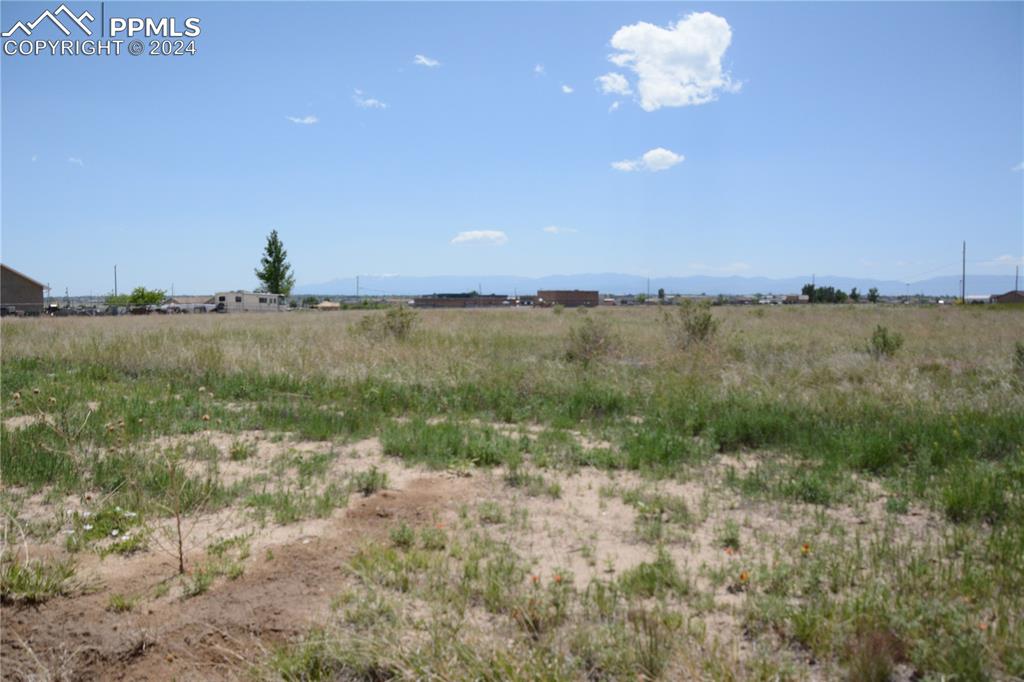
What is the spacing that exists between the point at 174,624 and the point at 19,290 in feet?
242

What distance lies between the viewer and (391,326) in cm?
1928

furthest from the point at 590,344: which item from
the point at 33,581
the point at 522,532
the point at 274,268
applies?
the point at 274,268

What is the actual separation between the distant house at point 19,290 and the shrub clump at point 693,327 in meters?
62.0

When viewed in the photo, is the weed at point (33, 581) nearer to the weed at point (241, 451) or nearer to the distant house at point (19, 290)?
the weed at point (241, 451)

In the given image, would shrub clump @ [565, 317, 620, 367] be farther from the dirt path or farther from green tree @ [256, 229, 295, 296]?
green tree @ [256, 229, 295, 296]

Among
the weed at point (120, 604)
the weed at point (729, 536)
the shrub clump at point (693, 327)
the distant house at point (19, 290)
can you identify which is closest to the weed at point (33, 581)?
the weed at point (120, 604)

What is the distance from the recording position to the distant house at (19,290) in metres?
58.0

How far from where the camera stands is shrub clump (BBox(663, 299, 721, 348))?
16047 mm

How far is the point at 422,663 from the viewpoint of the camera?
304 cm

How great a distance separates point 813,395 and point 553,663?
7.62 m

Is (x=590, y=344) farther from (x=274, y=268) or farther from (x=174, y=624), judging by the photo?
(x=274, y=268)

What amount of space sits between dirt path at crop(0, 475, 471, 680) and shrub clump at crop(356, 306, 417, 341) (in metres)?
14.2

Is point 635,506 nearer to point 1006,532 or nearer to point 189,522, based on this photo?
point 1006,532

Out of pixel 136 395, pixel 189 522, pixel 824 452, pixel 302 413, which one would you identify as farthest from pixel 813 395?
pixel 136 395
